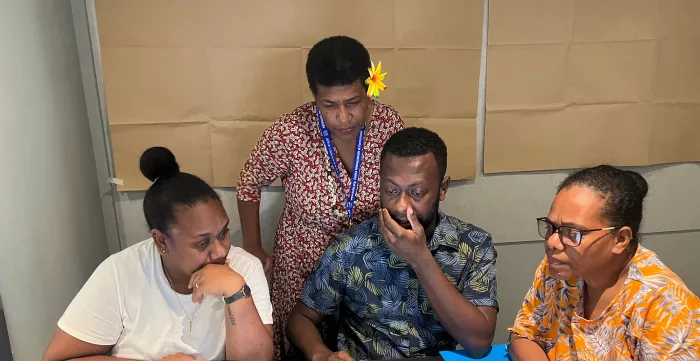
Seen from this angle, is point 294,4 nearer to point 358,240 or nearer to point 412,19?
point 412,19

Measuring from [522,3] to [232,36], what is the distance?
1.30 meters

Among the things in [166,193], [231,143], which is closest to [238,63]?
[231,143]

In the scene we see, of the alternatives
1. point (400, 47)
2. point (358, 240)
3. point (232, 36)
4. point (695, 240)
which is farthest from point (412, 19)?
point (695, 240)

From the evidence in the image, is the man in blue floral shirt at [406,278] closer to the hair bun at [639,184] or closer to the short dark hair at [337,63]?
the short dark hair at [337,63]

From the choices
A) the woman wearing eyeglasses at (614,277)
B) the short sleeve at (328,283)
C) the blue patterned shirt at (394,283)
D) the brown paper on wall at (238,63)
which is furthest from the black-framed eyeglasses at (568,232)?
the brown paper on wall at (238,63)

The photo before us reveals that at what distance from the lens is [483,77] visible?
Result: 252cm

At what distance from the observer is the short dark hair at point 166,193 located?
1.50 metres

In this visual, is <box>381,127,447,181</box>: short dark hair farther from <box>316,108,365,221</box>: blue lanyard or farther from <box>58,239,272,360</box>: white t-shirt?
<box>58,239,272,360</box>: white t-shirt

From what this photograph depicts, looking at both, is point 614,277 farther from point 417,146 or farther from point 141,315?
point 141,315

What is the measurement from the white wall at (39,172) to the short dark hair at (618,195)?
1723 mm

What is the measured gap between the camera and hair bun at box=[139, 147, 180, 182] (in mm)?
1581

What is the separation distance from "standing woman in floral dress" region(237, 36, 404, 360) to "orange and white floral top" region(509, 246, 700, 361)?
2.26 ft

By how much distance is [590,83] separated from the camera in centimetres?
257

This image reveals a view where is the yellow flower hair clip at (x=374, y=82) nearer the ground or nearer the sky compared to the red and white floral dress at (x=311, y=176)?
nearer the sky
